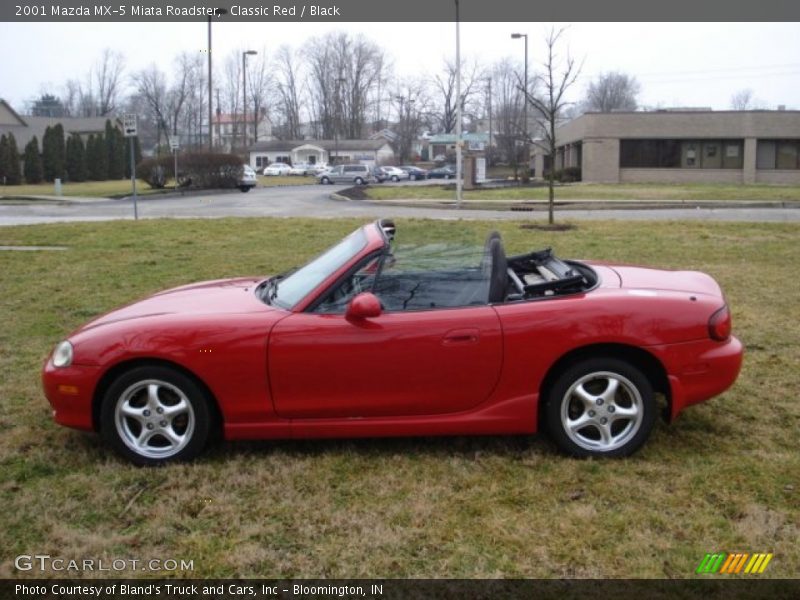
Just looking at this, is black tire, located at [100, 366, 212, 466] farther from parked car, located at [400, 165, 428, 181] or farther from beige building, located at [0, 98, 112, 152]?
beige building, located at [0, 98, 112, 152]

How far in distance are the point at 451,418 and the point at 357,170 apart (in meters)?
53.3

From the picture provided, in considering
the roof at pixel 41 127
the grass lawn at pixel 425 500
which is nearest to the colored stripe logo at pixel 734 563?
the grass lawn at pixel 425 500

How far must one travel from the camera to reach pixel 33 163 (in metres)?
53.5

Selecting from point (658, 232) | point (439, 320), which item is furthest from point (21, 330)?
point (658, 232)

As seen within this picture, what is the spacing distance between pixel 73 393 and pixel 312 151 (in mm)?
98483

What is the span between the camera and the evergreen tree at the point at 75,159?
2248 inches

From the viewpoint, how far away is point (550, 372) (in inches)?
168

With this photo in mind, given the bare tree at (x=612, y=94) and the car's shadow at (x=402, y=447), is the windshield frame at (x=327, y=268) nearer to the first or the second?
the car's shadow at (x=402, y=447)

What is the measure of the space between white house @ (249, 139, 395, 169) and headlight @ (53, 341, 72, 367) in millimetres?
94061

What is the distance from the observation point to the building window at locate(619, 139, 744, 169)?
44.7 meters

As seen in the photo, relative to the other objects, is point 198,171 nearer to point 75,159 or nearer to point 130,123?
point 130,123

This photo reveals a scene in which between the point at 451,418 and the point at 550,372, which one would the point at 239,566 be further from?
the point at 550,372

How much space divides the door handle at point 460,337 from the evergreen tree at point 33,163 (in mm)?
55475

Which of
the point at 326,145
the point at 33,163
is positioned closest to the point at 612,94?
the point at 326,145
